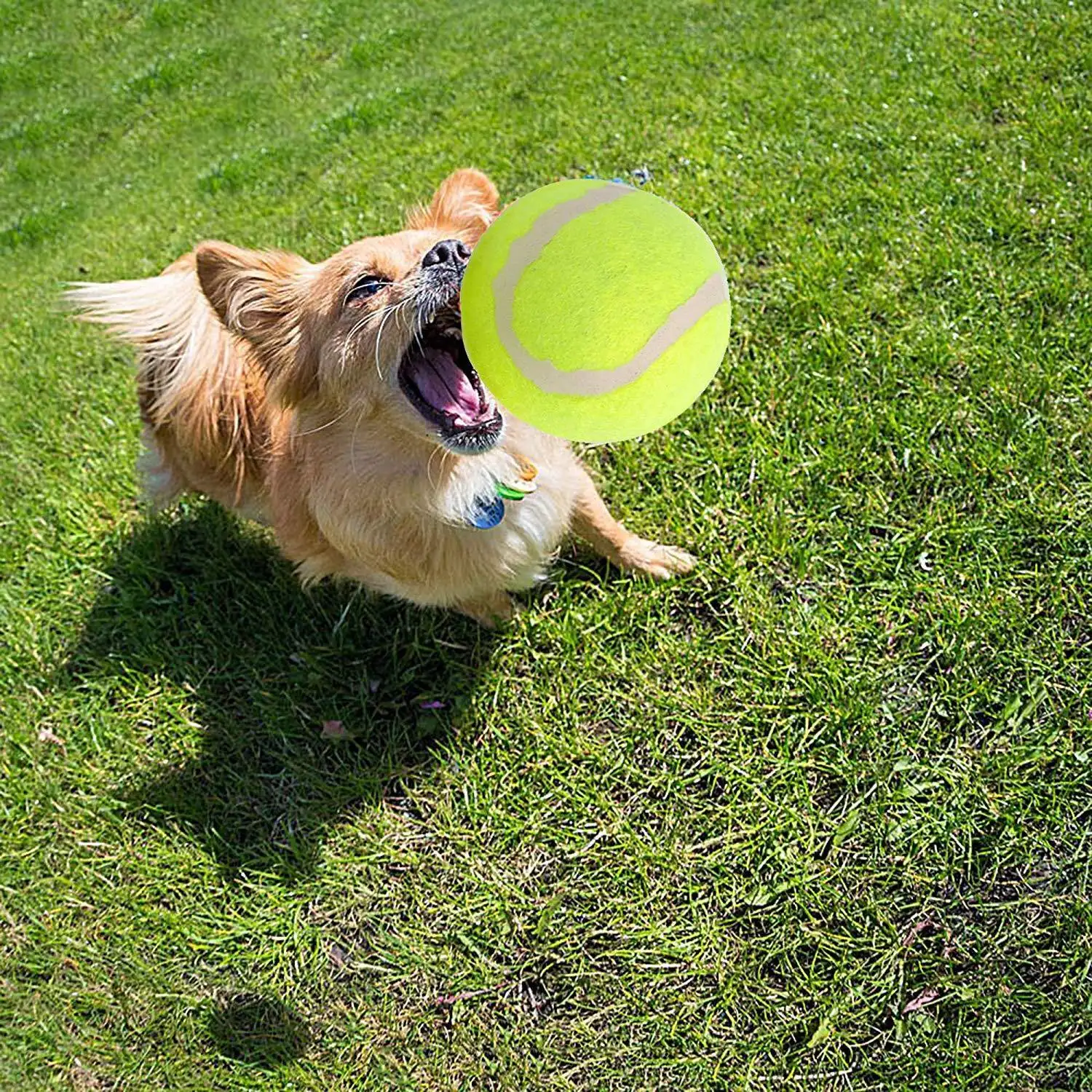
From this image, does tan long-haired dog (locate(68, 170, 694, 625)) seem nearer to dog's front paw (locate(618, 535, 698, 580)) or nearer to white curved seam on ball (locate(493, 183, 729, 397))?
dog's front paw (locate(618, 535, 698, 580))

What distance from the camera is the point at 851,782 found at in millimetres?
2785

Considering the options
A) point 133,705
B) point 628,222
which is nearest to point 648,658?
point 628,222

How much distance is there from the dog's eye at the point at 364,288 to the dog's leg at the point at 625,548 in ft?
3.51

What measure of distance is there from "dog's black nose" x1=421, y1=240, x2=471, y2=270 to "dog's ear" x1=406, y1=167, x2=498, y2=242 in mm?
297

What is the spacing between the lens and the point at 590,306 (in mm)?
2006

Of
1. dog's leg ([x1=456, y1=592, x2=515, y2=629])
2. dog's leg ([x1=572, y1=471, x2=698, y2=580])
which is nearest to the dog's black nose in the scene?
dog's leg ([x1=572, y1=471, x2=698, y2=580])

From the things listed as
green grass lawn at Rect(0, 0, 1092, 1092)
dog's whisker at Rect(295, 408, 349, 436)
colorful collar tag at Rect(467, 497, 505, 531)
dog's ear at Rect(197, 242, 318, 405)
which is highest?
dog's ear at Rect(197, 242, 318, 405)

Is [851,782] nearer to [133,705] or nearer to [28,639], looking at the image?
[133,705]

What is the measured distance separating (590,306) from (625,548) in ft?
4.72

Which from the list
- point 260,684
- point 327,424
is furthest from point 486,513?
point 260,684

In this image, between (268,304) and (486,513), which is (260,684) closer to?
(486,513)

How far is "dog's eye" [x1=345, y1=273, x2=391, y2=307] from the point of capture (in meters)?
2.48

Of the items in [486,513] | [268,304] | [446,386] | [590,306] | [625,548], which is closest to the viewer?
[590,306]

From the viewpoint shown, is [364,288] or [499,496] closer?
[364,288]
